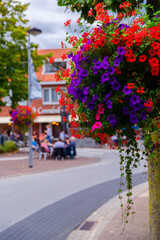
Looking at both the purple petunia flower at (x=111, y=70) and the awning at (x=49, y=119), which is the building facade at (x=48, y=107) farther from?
the purple petunia flower at (x=111, y=70)

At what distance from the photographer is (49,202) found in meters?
9.05

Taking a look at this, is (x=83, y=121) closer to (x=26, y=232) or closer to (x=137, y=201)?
(x=26, y=232)

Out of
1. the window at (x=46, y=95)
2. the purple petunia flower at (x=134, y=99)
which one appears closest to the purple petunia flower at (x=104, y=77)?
the purple petunia flower at (x=134, y=99)

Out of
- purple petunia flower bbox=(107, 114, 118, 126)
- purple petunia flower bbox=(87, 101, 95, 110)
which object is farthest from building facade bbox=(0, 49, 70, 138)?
purple petunia flower bbox=(107, 114, 118, 126)

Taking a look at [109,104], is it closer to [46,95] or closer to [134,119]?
[134,119]

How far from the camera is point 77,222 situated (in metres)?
7.08

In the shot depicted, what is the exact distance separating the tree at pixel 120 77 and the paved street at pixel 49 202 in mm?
3042

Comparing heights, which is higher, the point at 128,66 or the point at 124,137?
the point at 128,66

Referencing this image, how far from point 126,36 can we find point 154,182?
6.35 ft

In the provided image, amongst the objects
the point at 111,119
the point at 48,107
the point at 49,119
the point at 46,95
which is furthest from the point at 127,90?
the point at 46,95

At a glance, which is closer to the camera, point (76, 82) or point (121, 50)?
point (121, 50)

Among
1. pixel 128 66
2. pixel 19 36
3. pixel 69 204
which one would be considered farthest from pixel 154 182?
pixel 19 36

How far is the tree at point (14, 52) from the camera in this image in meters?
26.0

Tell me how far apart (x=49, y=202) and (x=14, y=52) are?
62.9ft
